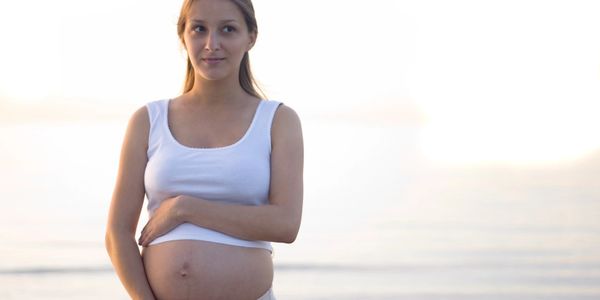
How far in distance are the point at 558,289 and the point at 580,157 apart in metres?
12.1

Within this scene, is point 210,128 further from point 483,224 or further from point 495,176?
point 495,176

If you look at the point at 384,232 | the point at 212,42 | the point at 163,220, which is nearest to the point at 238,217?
the point at 163,220

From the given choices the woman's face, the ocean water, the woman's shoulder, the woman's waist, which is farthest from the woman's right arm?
the ocean water

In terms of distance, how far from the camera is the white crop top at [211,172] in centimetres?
322

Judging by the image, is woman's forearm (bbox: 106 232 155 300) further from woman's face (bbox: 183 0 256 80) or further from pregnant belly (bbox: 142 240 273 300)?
woman's face (bbox: 183 0 256 80)

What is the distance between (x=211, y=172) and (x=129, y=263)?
34 cm

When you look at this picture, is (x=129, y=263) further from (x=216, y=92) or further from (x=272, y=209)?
(x=216, y=92)

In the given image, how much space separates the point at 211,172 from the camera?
322 centimetres

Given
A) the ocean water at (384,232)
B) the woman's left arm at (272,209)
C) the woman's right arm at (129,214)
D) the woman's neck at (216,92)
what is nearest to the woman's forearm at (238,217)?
the woman's left arm at (272,209)

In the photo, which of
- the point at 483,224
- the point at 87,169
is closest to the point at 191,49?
the point at 483,224

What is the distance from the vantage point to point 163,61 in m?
25.4

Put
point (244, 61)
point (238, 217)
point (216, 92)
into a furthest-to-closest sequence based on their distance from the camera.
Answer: point (244, 61)
point (216, 92)
point (238, 217)

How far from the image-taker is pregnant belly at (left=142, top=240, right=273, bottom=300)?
3.28 meters

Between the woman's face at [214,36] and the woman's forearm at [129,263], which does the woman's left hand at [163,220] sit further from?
the woman's face at [214,36]
